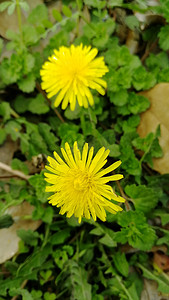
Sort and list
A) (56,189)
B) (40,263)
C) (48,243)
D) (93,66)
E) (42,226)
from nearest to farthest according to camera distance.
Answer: (56,189), (93,66), (40,263), (48,243), (42,226)

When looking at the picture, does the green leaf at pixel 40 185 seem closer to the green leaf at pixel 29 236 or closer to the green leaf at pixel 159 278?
Result: the green leaf at pixel 29 236

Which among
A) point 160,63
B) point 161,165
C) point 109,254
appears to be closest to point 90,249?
point 109,254

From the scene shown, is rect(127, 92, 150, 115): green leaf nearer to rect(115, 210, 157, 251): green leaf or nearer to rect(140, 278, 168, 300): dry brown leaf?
rect(115, 210, 157, 251): green leaf

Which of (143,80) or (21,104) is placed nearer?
(143,80)

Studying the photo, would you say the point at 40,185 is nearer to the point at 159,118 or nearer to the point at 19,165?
the point at 19,165

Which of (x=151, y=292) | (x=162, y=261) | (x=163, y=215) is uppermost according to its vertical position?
(x=163, y=215)

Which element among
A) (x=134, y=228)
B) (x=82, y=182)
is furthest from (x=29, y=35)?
(x=134, y=228)

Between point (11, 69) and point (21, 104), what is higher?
point (11, 69)

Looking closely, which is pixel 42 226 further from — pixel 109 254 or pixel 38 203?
pixel 109 254
